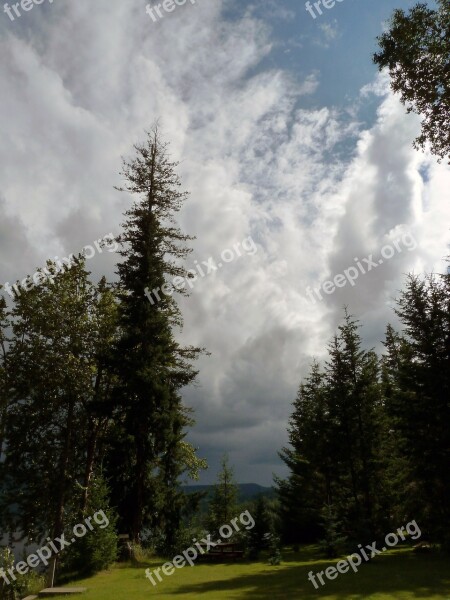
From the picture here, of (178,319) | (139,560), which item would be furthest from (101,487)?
(178,319)

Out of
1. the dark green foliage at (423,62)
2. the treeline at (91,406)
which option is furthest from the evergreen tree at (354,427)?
the dark green foliage at (423,62)

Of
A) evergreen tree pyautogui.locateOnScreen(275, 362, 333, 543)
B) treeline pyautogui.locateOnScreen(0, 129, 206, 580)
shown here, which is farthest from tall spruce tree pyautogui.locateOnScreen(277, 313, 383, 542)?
treeline pyautogui.locateOnScreen(0, 129, 206, 580)

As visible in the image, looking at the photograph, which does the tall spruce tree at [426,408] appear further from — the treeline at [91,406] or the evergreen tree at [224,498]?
the evergreen tree at [224,498]

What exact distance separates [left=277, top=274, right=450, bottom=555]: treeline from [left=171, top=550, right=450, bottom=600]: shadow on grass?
244 cm

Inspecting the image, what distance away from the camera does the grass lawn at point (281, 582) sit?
14.4 metres

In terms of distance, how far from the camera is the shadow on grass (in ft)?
47.0

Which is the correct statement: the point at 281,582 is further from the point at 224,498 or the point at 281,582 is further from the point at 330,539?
the point at 224,498

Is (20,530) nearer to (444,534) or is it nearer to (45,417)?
(45,417)

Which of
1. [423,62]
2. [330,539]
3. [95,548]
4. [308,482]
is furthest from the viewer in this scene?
[308,482]

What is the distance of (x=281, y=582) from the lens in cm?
1720

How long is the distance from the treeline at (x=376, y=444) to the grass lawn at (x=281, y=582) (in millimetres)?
2532

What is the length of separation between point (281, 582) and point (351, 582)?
115 inches

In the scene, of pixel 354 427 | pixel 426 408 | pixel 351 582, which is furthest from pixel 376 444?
pixel 351 582

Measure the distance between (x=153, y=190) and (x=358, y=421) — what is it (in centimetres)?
2239
